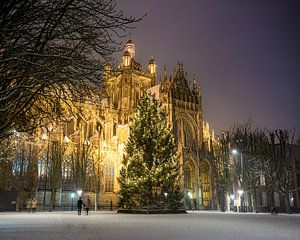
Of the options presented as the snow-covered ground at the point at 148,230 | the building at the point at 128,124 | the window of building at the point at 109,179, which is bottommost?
the snow-covered ground at the point at 148,230

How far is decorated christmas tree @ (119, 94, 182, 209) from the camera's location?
29125 millimetres

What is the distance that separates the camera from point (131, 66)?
221 ft

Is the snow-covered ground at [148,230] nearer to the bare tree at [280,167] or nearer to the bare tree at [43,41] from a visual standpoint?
the bare tree at [43,41]

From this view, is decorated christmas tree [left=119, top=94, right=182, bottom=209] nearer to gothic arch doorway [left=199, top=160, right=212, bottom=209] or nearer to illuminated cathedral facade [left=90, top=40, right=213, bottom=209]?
illuminated cathedral facade [left=90, top=40, right=213, bottom=209]

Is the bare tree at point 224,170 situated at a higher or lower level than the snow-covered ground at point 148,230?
higher

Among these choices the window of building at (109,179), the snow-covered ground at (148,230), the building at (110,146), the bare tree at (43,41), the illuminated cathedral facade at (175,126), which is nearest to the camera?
the bare tree at (43,41)

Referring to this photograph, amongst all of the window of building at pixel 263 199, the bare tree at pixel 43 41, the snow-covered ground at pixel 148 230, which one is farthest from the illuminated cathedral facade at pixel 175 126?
the bare tree at pixel 43 41

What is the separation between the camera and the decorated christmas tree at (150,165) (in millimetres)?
29125

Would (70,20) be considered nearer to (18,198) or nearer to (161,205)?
(161,205)

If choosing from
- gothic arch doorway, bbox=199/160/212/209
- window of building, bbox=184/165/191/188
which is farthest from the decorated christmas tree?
gothic arch doorway, bbox=199/160/212/209

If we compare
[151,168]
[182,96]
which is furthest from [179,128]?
[151,168]

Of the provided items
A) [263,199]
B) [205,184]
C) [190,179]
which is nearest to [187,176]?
[190,179]

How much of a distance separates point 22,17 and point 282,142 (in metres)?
30.9

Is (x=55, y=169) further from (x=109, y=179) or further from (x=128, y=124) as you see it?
(x=128, y=124)
